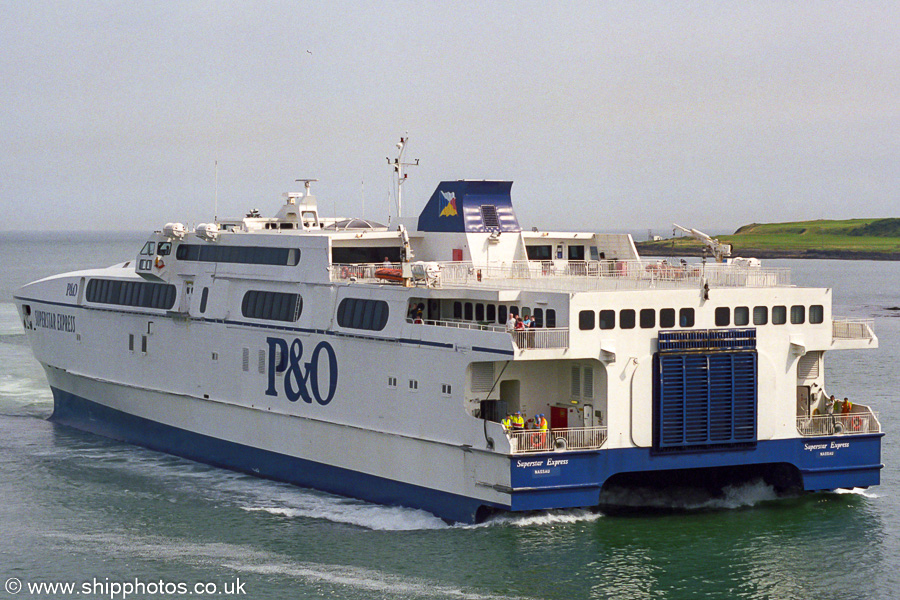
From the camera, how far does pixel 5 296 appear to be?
275 ft

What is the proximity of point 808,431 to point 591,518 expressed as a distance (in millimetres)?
4754

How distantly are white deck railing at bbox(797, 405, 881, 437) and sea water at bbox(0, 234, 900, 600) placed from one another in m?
1.81

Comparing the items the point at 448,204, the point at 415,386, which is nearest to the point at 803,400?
the point at 415,386

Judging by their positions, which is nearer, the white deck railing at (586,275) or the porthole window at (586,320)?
the porthole window at (586,320)

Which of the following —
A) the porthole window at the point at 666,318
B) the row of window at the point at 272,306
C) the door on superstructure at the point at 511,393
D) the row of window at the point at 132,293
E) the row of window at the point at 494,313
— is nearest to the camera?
the row of window at the point at 494,313

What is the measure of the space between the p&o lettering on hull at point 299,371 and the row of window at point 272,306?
0.57m

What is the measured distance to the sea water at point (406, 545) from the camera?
21531 mm

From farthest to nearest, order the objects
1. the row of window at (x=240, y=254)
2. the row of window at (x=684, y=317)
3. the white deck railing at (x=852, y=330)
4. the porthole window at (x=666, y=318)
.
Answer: the row of window at (x=240, y=254) → the white deck railing at (x=852, y=330) → the porthole window at (x=666, y=318) → the row of window at (x=684, y=317)

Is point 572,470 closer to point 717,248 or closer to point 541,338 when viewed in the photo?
point 541,338

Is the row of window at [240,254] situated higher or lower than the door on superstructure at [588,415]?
higher

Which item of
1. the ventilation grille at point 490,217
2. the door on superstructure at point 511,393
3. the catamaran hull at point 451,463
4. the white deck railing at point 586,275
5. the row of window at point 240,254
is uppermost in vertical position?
the ventilation grille at point 490,217

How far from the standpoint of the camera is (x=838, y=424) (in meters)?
25.1

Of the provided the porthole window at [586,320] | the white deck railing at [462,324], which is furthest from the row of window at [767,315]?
the white deck railing at [462,324]

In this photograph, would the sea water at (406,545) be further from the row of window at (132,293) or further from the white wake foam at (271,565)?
the row of window at (132,293)
